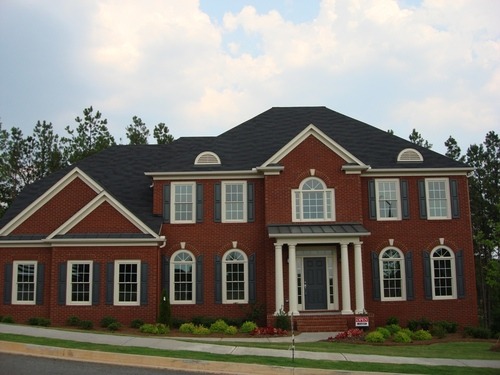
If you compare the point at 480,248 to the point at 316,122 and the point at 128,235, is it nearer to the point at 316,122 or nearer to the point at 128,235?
the point at 316,122

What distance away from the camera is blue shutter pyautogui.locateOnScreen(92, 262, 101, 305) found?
76.7ft

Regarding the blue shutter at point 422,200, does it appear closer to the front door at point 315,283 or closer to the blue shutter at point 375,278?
the blue shutter at point 375,278

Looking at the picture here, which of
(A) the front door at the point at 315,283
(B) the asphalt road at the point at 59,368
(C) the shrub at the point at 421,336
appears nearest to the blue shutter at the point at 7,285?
(B) the asphalt road at the point at 59,368

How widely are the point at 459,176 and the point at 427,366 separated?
13.8 metres

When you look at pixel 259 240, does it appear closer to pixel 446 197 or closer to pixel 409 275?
pixel 409 275

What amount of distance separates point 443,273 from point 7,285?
19.1 meters

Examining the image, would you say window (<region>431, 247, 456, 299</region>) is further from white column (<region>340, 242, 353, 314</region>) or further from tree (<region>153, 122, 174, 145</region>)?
tree (<region>153, 122, 174, 145</region>)

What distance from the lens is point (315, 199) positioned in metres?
24.9

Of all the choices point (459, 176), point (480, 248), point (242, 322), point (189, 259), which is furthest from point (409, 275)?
point (480, 248)

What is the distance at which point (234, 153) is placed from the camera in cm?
2659

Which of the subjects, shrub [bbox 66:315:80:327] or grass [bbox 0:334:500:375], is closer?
grass [bbox 0:334:500:375]

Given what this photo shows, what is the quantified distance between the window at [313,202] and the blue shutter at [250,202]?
1911 mm

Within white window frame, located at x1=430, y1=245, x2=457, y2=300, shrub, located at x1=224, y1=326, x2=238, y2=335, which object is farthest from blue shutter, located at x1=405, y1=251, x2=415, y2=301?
shrub, located at x1=224, y1=326, x2=238, y2=335

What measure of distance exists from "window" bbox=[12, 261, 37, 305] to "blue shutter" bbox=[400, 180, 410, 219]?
53.8 ft
